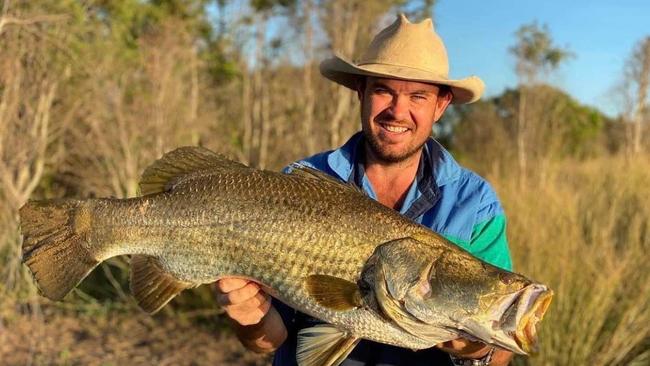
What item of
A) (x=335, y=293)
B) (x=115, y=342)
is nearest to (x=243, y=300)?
(x=335, y=293)

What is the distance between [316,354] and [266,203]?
0.55 m

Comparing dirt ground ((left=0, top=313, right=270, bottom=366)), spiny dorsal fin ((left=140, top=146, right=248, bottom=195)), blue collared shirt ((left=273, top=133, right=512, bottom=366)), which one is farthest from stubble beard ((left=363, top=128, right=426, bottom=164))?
dirt ground ((left=0, top=313, right=270, bottom=366))

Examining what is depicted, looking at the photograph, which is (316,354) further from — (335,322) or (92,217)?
(92,217)

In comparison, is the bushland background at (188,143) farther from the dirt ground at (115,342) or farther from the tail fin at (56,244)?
the tail fin at (56,244)

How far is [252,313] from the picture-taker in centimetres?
269

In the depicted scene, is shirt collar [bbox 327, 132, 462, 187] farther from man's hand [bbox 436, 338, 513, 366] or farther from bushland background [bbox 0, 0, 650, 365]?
bushland background [bbox 0, 0, 650, 365]

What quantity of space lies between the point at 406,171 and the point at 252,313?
0.96m

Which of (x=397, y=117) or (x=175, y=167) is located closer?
(x=175, y=167)

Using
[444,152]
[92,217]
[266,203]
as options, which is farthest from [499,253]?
[92,217]

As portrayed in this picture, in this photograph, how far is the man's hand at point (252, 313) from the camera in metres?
2.54

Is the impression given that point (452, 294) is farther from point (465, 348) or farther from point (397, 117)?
point (397, 117)

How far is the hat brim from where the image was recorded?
3008mm

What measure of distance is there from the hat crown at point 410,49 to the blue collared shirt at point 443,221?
43 centimetres

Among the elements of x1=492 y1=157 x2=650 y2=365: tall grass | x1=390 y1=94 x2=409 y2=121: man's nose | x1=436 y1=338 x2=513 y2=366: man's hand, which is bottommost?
x1=492 y1=157 x2=650 y2=365: tall grass
